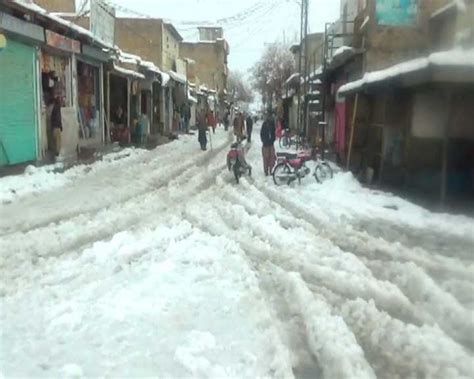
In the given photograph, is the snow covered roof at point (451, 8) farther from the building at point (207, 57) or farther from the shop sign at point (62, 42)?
the building at point (207, 57)

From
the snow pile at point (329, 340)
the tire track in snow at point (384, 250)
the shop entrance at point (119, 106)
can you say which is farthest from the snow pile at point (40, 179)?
the shop entrance at point (119, 106)

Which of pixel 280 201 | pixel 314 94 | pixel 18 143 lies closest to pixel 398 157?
pixel 280 201

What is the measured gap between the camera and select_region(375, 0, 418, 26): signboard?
59.4 feet

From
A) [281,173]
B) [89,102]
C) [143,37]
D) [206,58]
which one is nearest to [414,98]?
[281,173]

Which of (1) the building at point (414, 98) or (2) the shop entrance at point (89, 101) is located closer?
(1) the building at point (414, 98)

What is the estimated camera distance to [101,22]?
82.0ft

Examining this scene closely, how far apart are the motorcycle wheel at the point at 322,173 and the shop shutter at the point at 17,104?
8.11 meters

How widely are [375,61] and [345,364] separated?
51.3ft

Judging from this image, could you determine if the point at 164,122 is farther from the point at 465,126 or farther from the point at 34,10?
the point at 465,126

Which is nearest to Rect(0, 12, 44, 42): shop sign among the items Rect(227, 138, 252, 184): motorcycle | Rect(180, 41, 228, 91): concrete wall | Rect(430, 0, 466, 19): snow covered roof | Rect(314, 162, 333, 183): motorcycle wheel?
Rect(227, 138, 252, 184): motorcycle

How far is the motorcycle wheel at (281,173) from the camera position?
16.6m

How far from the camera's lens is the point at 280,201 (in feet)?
43.6

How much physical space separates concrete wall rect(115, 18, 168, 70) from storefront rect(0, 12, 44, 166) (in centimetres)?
3041

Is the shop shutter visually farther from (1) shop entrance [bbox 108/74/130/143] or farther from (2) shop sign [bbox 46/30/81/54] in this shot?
Result: (1) shop entrance [bbox 108/74/130/143]
